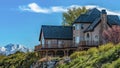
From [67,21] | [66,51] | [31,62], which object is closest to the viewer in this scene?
[31,62]

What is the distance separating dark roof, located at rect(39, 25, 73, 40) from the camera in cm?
7781

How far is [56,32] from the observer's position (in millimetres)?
78562

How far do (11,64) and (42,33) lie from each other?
13245mm

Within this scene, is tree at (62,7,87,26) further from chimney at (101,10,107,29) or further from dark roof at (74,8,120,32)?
chimney at (101,10,107,29)

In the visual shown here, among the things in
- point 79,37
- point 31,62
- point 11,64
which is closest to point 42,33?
point 79,37

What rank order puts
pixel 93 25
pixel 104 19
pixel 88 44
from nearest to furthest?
pixel 88 44 → pixel 104 19 → pixel 93 25

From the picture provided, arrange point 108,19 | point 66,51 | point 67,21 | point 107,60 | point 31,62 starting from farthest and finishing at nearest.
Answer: point 67,21 → point 108,19 → point 66,51 → point 31,62 → point 107,60

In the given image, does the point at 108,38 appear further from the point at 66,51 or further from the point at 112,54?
the point at 112,54

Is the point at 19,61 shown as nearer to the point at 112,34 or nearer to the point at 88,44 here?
the point at 88,44

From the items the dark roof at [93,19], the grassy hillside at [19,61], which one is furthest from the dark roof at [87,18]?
the grassy hillside at [19,61]

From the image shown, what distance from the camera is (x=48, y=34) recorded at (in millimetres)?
78000

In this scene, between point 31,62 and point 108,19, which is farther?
point 108,19

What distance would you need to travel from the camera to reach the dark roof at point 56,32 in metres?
77.8

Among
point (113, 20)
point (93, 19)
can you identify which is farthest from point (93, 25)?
point (113, 20)
